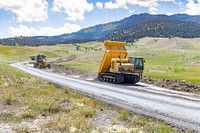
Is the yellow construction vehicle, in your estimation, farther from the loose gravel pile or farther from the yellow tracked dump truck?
the loose gravel pile

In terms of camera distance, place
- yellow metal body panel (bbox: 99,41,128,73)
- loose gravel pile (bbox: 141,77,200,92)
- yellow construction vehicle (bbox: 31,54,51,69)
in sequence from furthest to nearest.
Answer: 1. yellow construction vehicle (bbox: 31,54,51,69)
2. yellow metal body panel (bbox: 99,41,128,73)
3. loose gravel pile (bbox: 141,77,200,92)

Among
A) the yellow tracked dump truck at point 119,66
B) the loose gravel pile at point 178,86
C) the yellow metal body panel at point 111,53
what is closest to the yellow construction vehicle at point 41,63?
the yellow tracked dump truck at point 119,66

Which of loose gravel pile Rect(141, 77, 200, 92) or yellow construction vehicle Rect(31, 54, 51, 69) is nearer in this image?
loose gravel pile Rect(141, 77, 200, 92)

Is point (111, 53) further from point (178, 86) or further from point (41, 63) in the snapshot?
point (41, 63)

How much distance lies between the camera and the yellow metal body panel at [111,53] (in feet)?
124

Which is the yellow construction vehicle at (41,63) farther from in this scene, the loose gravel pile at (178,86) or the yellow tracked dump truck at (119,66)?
the loose gravel pile at (178,86)

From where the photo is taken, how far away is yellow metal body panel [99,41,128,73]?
37938mm

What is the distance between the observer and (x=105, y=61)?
38.8 metres

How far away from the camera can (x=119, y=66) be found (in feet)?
118

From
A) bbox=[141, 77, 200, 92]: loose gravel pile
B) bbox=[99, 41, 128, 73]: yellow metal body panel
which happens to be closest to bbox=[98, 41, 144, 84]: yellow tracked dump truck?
bbox=[99, 41, 128, 73]: yellow metal body panel

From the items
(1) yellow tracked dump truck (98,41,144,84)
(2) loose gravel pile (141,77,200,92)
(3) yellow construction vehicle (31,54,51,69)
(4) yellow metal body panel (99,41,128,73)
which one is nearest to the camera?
(2) loose gravel pile (141,77,200,92)

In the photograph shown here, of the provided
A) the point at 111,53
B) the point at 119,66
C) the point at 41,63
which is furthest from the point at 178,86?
the point at 41,63

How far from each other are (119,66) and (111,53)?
255cm

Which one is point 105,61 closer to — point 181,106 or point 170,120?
point 181,106
